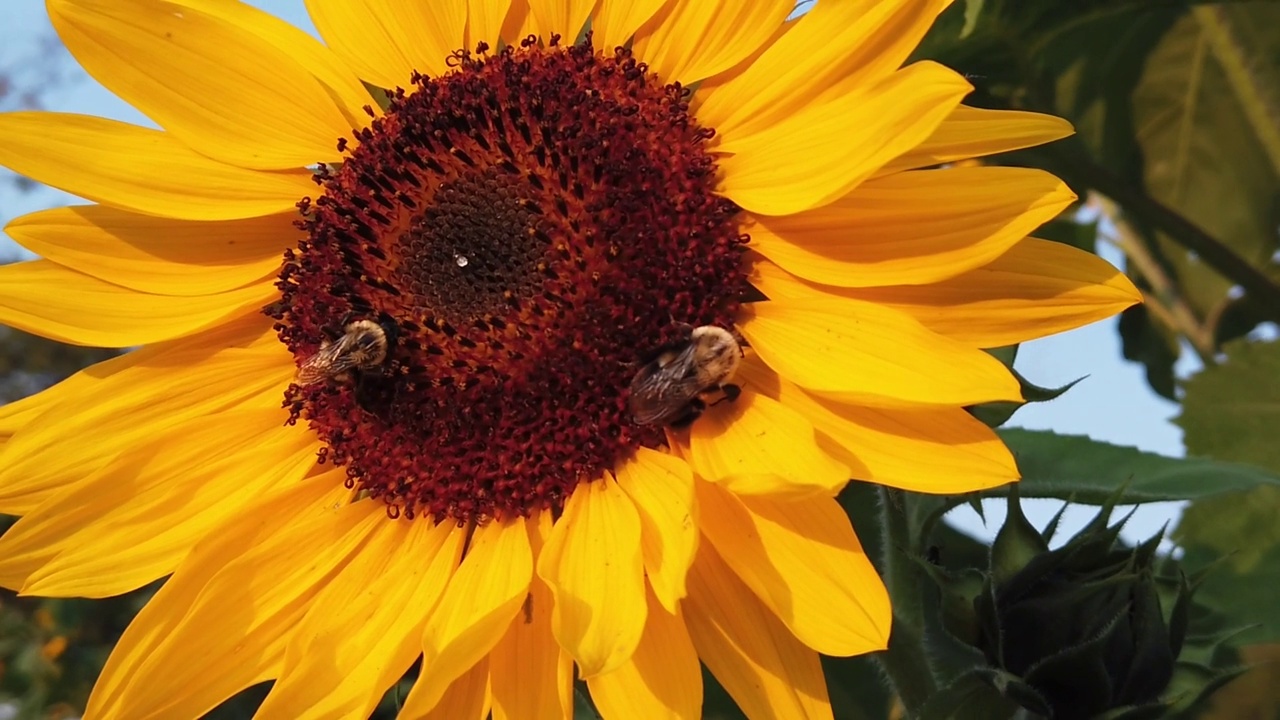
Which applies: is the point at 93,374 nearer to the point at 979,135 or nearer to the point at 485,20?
the point at 485,20

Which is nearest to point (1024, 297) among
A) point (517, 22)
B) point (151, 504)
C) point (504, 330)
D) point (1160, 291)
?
point (504, 330)

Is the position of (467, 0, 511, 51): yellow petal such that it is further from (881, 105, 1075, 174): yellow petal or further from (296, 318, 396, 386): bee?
(881, 105, 1075, 174): yellow petal

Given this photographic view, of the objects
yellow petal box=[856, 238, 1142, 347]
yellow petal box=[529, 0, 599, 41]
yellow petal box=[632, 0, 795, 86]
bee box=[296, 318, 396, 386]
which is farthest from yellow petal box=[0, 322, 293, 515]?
yellow petal box=[856, 238, 1142, 347]

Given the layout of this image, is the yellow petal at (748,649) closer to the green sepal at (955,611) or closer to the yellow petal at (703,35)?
the green sepal at (955,611)

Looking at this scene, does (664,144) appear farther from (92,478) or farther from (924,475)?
Result: (92,478)

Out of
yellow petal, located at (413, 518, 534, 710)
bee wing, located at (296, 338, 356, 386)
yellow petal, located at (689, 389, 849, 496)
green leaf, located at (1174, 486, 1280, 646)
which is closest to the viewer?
yellow petal, located at (689, 389, 849, 496)
